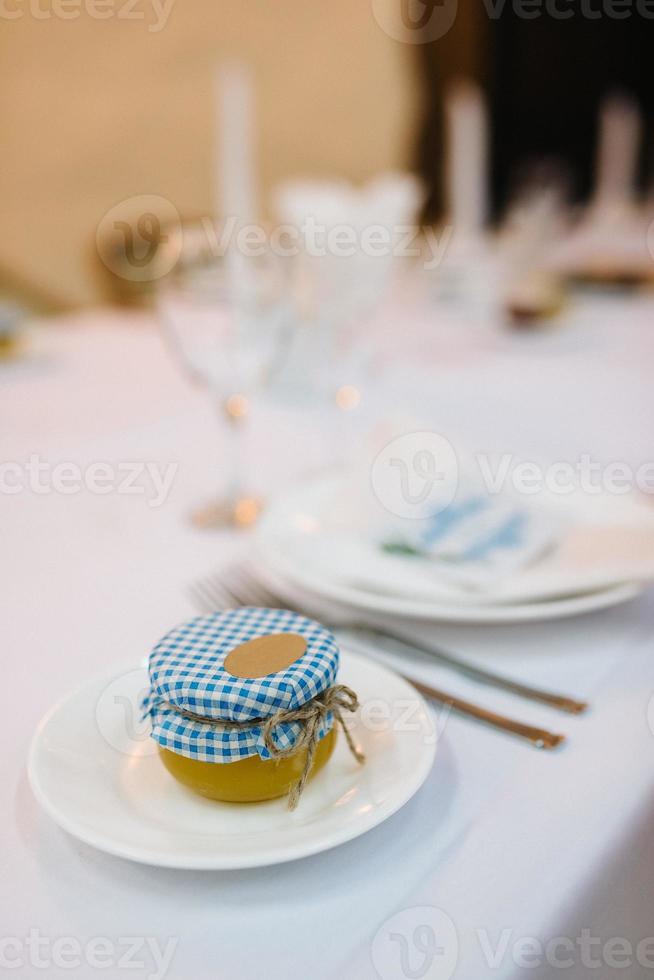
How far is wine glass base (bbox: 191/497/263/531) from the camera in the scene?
0.87 metres

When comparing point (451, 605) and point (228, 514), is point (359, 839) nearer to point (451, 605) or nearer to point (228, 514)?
point (451, 605)

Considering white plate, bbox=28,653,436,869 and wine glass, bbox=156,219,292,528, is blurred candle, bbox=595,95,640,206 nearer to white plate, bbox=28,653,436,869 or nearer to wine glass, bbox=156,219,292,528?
wine glass, bbox=156,219,292,528

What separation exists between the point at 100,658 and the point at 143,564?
0.15 metres

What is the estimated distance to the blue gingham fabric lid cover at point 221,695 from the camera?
449mm

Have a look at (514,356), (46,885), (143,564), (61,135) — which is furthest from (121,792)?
(61,135)

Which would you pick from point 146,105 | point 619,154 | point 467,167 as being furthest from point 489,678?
point 146,105

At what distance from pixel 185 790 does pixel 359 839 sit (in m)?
0.09

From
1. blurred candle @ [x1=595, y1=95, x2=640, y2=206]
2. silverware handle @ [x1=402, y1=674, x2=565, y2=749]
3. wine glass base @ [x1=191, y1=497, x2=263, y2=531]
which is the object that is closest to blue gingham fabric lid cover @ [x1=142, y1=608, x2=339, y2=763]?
silverware handle @ [x1=402, y1=674, x2=565, y2=749]

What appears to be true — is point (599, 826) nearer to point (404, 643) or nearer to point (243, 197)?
point (404, 643)

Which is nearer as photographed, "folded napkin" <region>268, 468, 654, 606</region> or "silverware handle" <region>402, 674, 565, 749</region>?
"silverware handle" <region>402, 674, 565, 749</region>

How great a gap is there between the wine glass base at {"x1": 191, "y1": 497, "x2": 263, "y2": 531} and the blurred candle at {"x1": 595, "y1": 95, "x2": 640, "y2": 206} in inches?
78.8

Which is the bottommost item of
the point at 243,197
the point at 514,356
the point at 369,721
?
the point at 514,356

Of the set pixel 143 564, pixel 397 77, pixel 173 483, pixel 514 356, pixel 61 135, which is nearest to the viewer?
pixel 143 564

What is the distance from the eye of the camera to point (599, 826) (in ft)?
1.60
